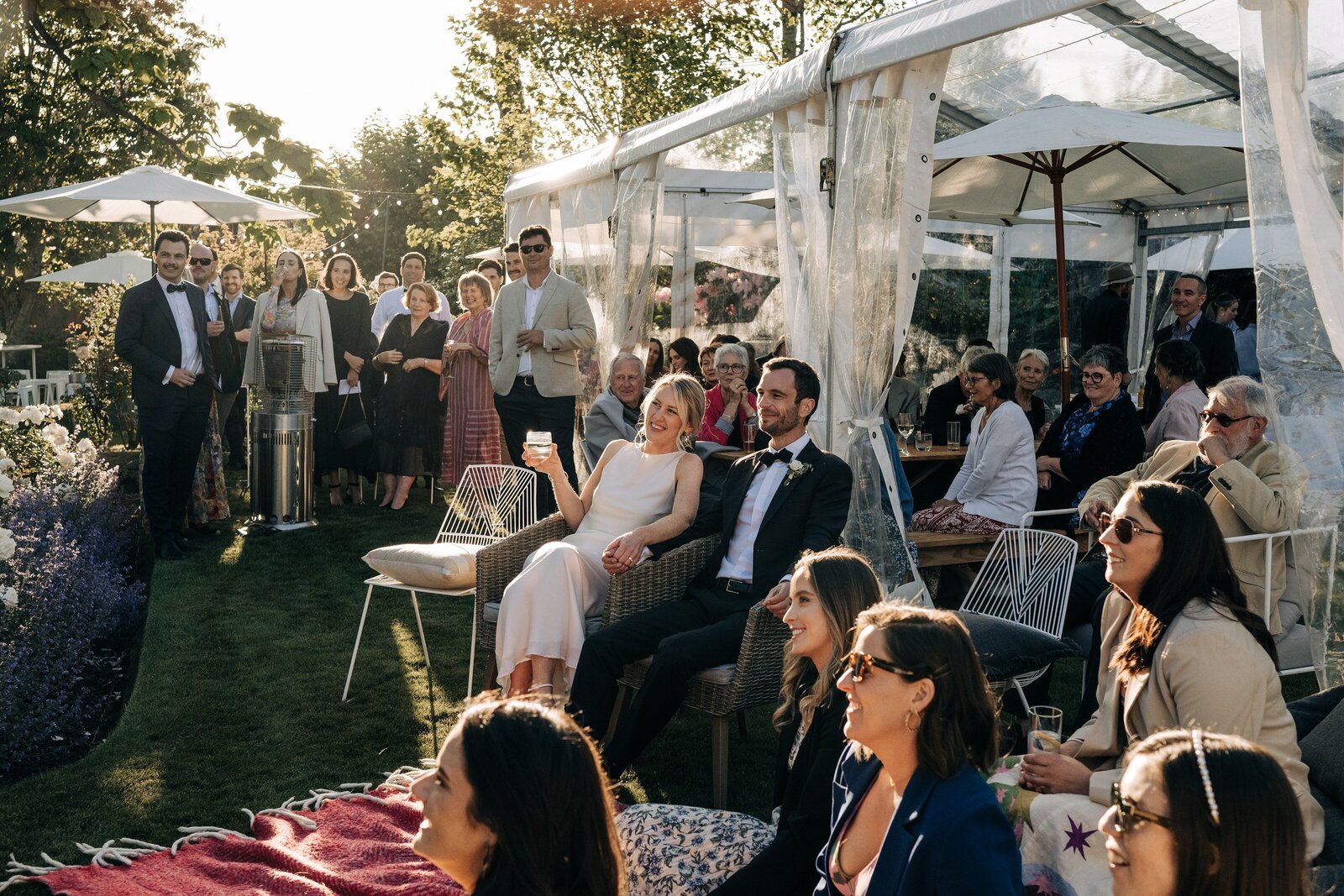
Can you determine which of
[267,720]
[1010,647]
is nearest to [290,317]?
[267,720]

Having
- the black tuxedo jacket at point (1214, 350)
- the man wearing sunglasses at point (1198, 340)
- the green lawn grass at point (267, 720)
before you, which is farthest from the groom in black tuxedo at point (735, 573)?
the black tuxedo jacket at point (1214, 350)

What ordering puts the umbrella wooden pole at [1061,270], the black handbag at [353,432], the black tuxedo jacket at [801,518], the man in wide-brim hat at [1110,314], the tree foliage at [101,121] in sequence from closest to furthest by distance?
the black tuxedo jacket at [801,518], the tree foliage at [101,121], the umbrella wooden pole at [1061,270], the black handbag at [353,432], the man in wide-brim hat at [1110,314]

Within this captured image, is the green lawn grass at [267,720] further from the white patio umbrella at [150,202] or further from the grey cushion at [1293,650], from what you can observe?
the white patio umbrella at [150,202]

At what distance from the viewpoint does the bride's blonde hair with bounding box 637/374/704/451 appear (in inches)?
205

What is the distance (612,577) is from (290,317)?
16.3ft

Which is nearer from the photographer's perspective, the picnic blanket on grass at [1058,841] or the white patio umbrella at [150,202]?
the picnic blanket on grass at [1058,841]

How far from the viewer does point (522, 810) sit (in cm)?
168

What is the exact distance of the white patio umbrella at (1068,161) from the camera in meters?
7.32

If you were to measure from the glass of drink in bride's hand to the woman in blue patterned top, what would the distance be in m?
2.81

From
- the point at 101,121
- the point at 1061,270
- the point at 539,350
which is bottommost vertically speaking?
the point at 539,350

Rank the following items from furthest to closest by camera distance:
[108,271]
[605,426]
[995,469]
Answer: [108,271] → [605,426] → [995,469]

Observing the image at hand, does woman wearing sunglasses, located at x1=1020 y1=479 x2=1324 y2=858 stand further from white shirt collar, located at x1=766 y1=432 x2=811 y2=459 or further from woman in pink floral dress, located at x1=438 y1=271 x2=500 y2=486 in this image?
woman in pink floral dress, located at x1=438 y1=271 x2=500 y2=486

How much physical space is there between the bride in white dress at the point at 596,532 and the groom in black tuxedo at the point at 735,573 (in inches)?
7.5

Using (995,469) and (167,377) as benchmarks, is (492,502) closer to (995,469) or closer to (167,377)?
(995,469)
